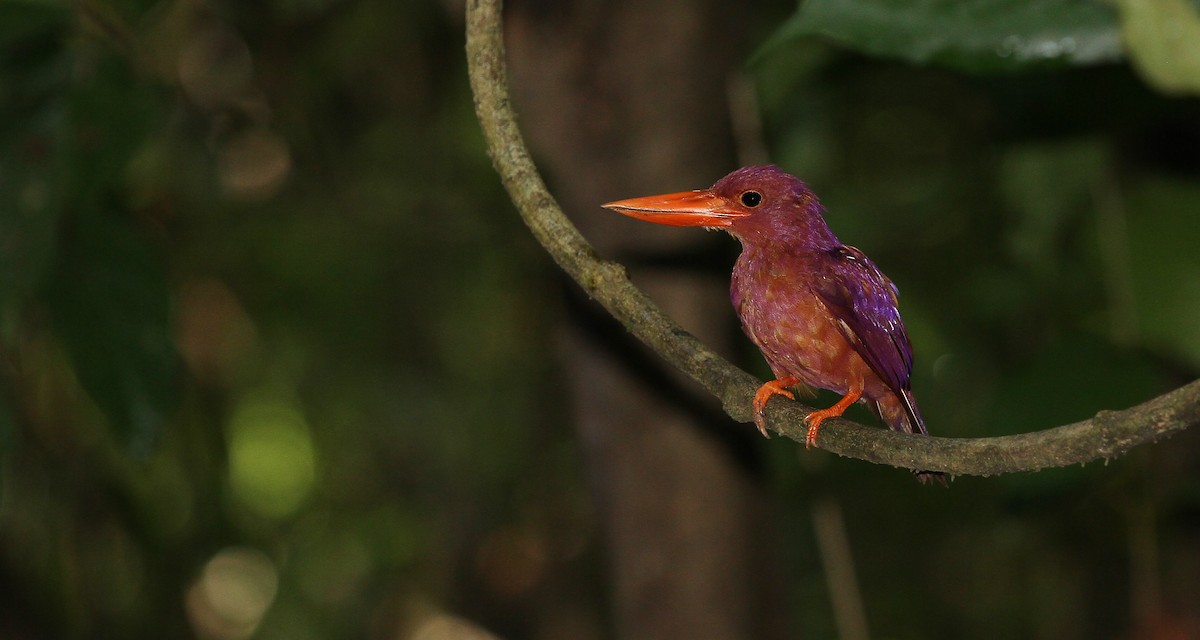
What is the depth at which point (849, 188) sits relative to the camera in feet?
12.7

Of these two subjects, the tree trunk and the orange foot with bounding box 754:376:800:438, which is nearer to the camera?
the orange foot with bounding box 754:376:800:438

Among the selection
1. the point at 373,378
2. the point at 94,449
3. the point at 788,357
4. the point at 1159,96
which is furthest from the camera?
the point at 373,378

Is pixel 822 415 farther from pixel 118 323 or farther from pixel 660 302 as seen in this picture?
pixel 118 323

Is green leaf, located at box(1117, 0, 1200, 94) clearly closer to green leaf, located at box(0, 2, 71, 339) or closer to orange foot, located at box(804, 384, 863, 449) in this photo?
orange foot, located at box(804, 384, 863, 449)

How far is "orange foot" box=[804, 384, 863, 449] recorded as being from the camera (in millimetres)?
925

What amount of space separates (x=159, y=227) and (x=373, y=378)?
150cm

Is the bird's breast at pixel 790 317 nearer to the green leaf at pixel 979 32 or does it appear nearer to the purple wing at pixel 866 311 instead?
the purple wing at pixel 866 311

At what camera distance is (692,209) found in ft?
3.33

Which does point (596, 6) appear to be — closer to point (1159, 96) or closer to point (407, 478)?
point (1159, 96)

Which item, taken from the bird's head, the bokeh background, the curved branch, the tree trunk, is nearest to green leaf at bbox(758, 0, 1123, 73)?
the bokeh background

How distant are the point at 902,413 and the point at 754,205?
0.81 feet

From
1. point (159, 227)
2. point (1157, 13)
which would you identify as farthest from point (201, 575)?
point (1157, 13)

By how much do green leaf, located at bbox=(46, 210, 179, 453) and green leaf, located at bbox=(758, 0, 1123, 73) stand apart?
1261 mm

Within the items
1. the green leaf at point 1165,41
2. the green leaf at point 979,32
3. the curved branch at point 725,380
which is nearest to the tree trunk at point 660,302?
the green leaf at point 979,32
